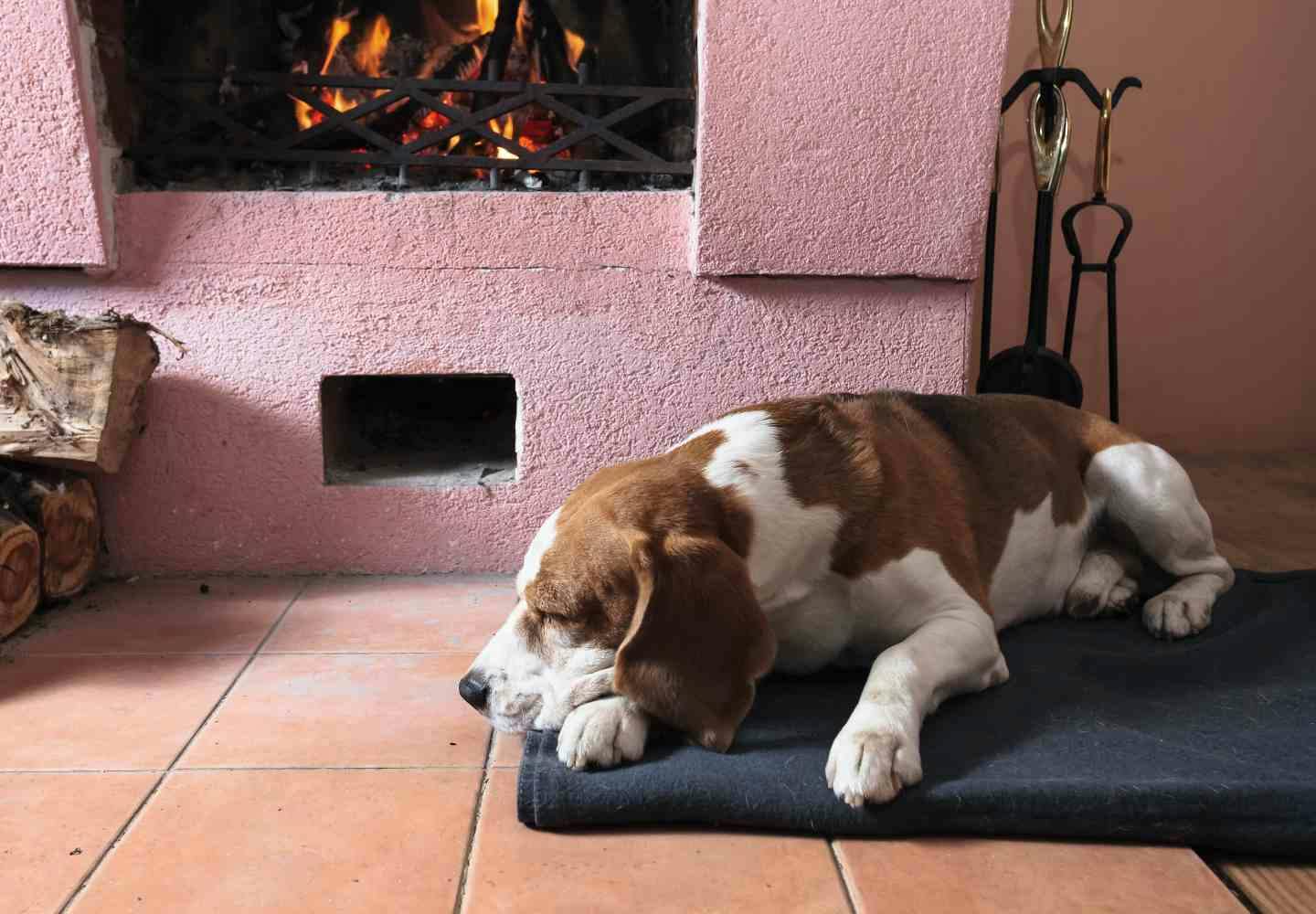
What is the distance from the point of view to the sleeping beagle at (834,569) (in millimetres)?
1780

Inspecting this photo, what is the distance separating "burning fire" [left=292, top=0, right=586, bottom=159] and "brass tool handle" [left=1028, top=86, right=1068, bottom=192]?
1556mm

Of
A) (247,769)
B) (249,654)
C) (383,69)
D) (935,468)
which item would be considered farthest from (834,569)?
(383,69)

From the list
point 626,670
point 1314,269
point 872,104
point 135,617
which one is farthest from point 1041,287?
point 135,617

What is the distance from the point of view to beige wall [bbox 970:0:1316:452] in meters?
4.50

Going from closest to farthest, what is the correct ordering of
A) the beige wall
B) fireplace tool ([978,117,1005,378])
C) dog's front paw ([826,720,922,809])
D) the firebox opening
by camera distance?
dog's front paw ([826,720,922,809]), the firebox opening, fireplace tool ([978,117,1005,378]), the beige wall

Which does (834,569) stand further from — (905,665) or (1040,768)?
(1040,768)

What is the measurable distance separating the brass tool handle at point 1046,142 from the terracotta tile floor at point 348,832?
98.6 inches

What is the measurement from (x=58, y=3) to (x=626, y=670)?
231cm

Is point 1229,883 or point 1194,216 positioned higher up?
point 1194,216

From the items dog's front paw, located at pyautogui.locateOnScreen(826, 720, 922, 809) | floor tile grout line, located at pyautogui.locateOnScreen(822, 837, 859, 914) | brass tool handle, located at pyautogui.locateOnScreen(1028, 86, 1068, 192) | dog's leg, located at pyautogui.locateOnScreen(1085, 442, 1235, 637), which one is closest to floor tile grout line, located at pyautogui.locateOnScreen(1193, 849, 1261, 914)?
dog's front paw, located at pyautogui.locateOnScreen(826, 720, 922, 809)

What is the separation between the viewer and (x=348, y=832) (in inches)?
69.2

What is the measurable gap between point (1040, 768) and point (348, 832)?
46.4 inches

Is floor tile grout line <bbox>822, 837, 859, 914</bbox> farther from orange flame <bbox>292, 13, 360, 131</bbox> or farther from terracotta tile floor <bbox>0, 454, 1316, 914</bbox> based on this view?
orange flame <bbox>292, 13, 360, 131</bbox>

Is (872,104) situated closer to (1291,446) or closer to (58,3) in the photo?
(58,3)
